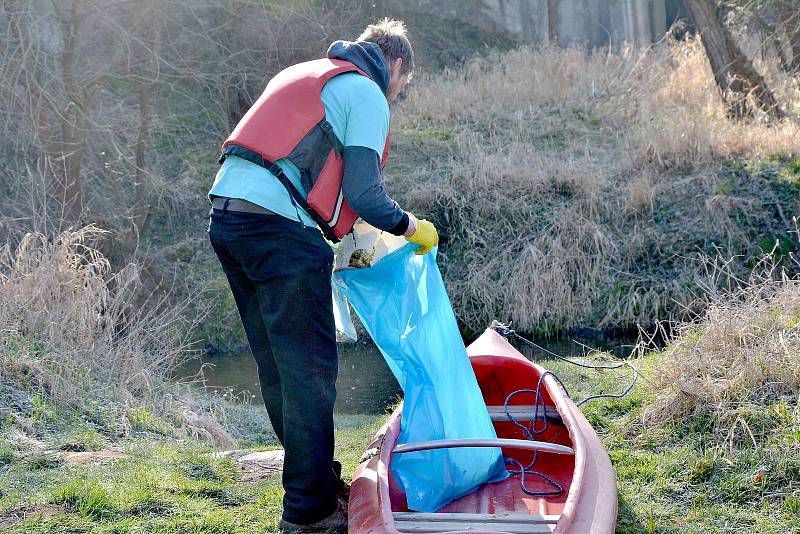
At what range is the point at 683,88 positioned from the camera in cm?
1417

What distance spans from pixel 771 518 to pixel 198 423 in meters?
3.88

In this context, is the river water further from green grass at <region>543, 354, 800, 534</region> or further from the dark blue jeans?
the dark blue jeans

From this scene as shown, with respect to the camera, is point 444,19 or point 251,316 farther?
point 444,19

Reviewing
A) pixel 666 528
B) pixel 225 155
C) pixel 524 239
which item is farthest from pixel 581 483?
pixel 524 239

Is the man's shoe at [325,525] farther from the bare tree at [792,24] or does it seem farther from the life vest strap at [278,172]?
the bare tree at [792,24]

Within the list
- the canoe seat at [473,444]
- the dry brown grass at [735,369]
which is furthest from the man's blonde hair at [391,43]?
the dry brown grass at [735,369]

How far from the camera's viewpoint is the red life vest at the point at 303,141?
11.1ft

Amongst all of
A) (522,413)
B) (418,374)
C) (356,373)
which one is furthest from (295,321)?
(356,373)

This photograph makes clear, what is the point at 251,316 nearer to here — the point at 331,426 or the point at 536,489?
the point at 331,426

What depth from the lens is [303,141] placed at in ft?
11.1

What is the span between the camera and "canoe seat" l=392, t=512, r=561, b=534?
10.9ft

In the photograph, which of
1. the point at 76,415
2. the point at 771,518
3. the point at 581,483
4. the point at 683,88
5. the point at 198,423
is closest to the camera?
the point at 581,483

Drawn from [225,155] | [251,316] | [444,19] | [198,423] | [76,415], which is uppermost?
[444,19]

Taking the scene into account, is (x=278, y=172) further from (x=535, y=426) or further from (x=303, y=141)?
(x=535, y=426)
